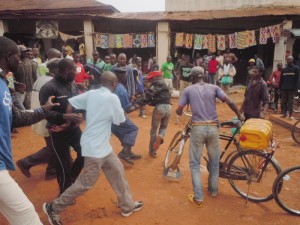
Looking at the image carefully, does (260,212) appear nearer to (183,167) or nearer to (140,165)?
(183,167)

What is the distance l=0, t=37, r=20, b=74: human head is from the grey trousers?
1321mm

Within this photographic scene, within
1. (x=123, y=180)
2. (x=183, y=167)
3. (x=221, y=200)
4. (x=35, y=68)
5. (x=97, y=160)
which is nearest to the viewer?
(x=97, y=160)

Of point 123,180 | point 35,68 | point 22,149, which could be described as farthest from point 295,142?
point 35,68

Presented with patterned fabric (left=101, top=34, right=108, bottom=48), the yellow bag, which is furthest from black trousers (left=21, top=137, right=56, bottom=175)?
patterned fabric (left=101, top=34, right=108, bottom=48)

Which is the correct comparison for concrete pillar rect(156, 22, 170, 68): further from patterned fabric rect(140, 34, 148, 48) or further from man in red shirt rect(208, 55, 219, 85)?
man in red shirt rect(208, 55, 219, 85)

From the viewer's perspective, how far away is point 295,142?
6898 mm

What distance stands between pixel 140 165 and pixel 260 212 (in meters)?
2.28

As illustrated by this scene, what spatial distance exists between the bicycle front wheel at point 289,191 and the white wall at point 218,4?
12.6 metres

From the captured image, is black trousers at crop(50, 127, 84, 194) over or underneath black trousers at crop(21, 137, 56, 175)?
over

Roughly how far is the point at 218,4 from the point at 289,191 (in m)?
14.2

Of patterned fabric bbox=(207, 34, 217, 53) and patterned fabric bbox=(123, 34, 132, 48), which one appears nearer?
patterned fabric bbox=(207, 34, 217, 53)

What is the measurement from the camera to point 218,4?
16312mm

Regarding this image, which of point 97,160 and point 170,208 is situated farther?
point 170,208

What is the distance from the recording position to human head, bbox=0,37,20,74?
2168 mm
